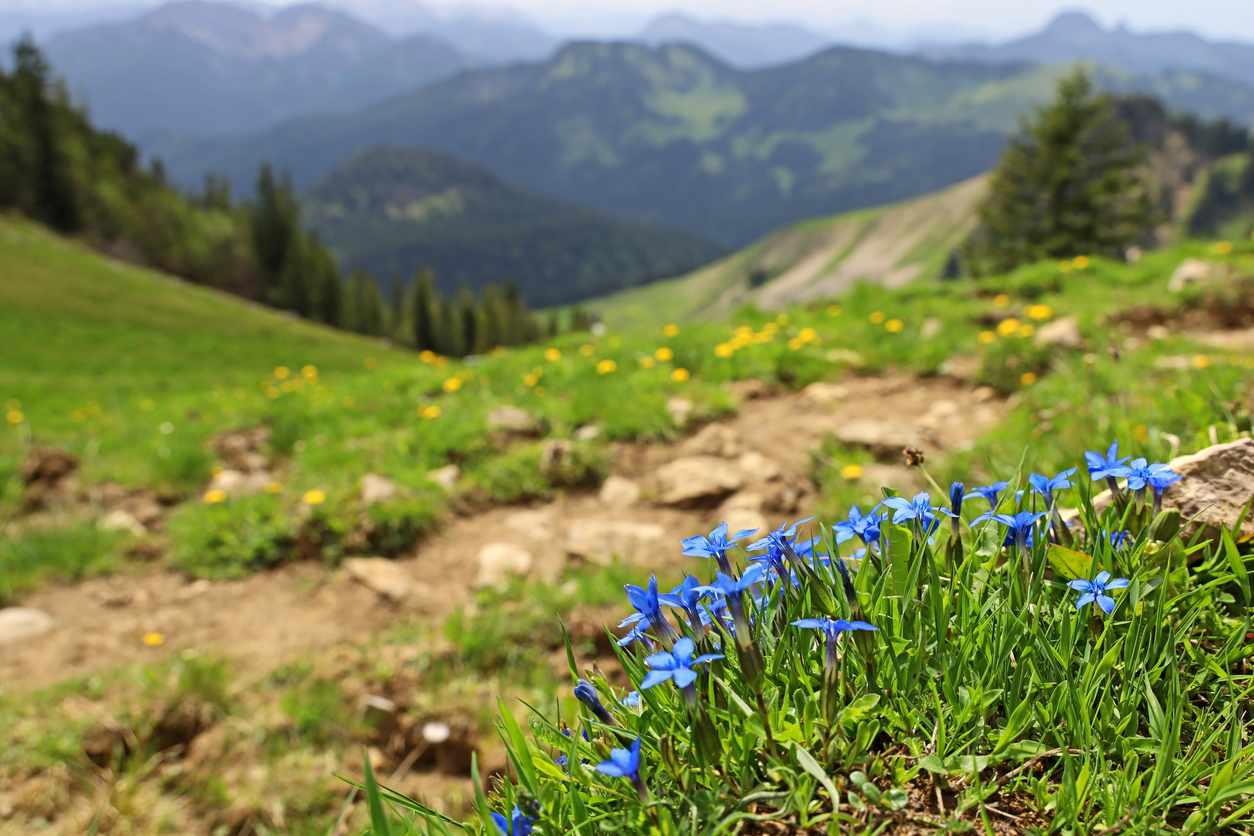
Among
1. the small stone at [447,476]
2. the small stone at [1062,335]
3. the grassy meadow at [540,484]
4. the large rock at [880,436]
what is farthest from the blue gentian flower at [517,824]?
the small stone at [1062,335]

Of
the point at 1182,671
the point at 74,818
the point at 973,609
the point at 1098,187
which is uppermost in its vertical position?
the point at 1098,187

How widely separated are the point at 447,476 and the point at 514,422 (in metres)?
0.89

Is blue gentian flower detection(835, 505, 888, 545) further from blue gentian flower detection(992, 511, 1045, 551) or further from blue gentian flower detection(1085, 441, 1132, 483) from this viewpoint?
blue gentian flower detection(1085, 441, 1132, 483)

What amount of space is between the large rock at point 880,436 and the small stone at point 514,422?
2916mm

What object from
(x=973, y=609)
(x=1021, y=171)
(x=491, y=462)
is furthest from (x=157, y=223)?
(x=973, y=609)

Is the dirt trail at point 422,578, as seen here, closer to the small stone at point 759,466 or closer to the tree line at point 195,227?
the small stone at point 759,466

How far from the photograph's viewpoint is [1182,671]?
5.23ft

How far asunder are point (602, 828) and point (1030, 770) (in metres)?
0.89

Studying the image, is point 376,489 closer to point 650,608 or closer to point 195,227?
point 650,608

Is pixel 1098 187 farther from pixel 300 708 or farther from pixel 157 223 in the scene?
pixel 157 223

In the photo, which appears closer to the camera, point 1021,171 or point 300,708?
point 300,708

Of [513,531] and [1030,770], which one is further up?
[1030,770]

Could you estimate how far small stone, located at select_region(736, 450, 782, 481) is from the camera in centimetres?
556

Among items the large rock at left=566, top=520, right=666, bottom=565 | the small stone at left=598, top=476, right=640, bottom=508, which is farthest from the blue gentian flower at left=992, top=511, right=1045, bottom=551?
the small stone at left=598, top=476, right=640, bottom=508
